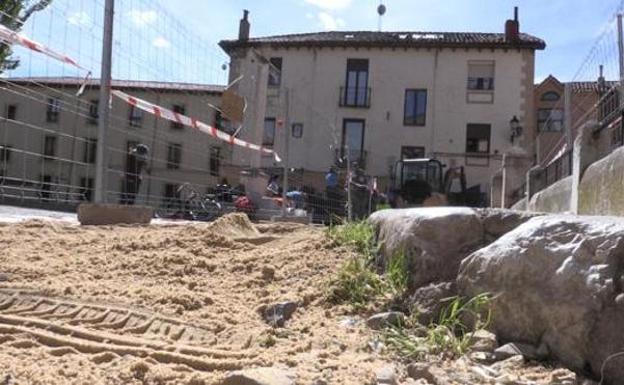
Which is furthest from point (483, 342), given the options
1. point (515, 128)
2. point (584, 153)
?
point (515, 128)

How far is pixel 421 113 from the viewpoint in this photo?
→ 31172 mm

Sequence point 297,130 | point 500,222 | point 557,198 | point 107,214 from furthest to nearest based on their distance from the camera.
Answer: point 297,130, point 557,198, point 107,214, point 500,222

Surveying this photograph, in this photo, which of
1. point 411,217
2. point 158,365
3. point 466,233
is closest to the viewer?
point 158,365

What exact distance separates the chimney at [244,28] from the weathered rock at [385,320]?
3110 centimetres

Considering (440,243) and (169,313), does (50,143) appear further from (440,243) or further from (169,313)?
(440,243)

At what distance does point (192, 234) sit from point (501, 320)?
2948 millimetres

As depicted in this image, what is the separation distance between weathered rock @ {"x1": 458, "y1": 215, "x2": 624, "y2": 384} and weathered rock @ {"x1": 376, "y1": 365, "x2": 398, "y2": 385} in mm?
629

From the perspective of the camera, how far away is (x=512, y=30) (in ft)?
102

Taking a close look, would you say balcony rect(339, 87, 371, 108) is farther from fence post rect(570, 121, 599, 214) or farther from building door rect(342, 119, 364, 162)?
fence post rect(570, 121, 599, 214)

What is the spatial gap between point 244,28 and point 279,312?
103 ft

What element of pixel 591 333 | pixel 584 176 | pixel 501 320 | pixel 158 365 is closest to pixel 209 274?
pixel 158 365

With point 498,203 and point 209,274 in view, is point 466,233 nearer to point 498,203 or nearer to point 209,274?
point 209,274

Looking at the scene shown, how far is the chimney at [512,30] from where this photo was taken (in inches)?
1209

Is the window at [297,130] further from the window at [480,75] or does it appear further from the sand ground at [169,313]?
the sand ground at [169,313]
